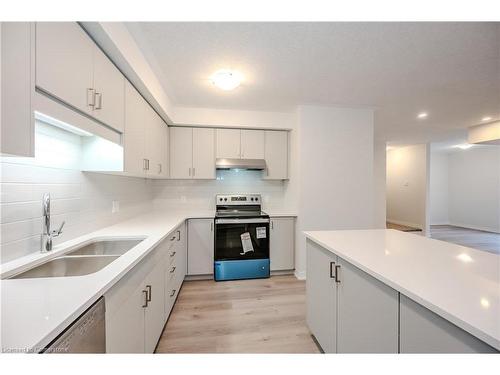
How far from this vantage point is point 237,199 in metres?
3.38

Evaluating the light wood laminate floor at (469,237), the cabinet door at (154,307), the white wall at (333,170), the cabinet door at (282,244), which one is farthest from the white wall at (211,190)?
the light wood laminate floor at (469,237)

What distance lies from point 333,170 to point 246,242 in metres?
1.60

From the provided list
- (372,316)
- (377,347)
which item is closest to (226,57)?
(372,316)

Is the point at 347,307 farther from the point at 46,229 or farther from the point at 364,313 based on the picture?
the point at 46,229

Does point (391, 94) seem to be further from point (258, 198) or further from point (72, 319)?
point (72, 319)

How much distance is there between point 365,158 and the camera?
3135 mm

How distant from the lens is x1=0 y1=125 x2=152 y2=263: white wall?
1090mm

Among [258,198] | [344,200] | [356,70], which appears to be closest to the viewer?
[356,70]

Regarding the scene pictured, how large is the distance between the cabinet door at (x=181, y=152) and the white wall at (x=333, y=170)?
5.28ft

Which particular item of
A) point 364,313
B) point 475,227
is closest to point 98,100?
point 364,313

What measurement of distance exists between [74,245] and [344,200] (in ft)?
9.95
